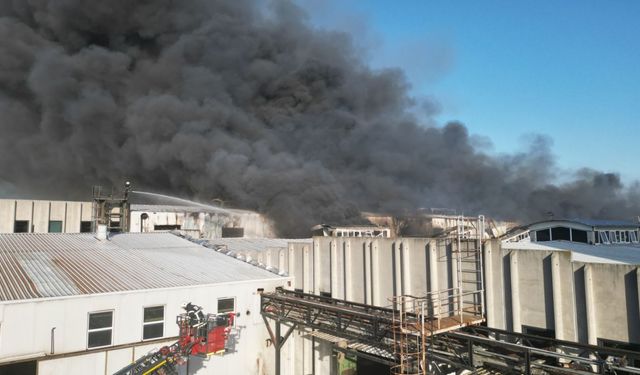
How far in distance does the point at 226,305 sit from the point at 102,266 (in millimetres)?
3335

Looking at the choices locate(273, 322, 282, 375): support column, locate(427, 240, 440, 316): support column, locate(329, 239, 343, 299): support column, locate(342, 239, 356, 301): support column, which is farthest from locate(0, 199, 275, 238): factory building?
locate(427, 240, 440, 316): support column

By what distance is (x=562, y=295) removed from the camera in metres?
7.54

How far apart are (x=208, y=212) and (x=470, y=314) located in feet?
60.2

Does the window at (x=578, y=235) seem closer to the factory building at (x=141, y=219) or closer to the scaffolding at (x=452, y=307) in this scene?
the scaffolding at (x=452, y=307)

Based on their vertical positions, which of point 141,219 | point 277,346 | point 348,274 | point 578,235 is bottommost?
point 277,346

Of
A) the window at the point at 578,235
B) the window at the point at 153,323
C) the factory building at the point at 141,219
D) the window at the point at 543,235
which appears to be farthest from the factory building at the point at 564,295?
the factory building at the point at 141,219

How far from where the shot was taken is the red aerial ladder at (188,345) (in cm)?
909

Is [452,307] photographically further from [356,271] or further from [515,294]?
[356,271]

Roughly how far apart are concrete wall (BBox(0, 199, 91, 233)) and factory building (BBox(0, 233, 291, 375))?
359 inches

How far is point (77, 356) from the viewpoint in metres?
9.00

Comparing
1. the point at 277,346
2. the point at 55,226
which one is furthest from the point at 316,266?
the point at 55,226

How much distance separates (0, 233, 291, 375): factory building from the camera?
8625 mm

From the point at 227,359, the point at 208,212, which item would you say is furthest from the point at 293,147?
the point at 227,359

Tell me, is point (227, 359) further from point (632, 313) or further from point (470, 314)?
point (632, 313)
